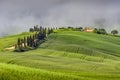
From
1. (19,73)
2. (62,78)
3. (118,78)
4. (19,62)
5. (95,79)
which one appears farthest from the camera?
(19,62)

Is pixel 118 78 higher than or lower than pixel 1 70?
lower

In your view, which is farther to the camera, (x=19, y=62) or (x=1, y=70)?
(x=19, y=62)

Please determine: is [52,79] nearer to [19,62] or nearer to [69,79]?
[69,79]

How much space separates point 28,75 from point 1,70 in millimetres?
6225

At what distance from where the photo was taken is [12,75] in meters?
73.9

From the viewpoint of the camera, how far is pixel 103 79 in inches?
3632

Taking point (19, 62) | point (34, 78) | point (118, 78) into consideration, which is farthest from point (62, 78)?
point (19, 62)

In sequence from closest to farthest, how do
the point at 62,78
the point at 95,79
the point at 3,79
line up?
the point at 3,79 < the point at 62,78 < the point at 95,79

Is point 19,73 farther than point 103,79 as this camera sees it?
No

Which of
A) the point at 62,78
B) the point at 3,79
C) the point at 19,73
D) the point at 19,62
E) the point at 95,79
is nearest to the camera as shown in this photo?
the point at 3,79

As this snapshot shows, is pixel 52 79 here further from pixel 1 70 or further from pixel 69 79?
pixel 1 70

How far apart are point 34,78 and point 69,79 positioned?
29.3ft

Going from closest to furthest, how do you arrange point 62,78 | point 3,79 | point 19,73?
point 3,79 → point 19,73 → point 62,78

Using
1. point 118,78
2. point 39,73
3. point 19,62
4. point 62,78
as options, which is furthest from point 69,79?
point 19,62
